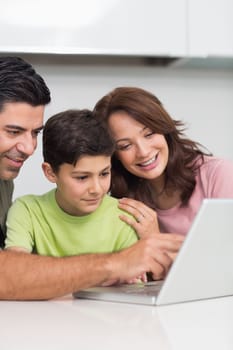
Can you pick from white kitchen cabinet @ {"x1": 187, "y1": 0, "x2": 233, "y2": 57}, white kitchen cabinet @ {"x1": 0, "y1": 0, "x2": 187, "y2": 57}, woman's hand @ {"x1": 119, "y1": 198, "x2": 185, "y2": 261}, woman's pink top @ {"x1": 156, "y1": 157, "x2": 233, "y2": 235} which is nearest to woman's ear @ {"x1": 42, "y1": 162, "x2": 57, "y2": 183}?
woman's hand @ {"x1": 119, "y1": 198, "x2": 185, "y2": 261}

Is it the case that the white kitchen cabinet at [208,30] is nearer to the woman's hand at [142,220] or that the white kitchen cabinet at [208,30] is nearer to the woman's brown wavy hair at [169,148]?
the woman's brown wavy hair at [169,148]

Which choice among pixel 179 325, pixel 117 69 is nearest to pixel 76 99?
pixel 117 69

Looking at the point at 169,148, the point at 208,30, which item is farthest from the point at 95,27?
the point at 169,148

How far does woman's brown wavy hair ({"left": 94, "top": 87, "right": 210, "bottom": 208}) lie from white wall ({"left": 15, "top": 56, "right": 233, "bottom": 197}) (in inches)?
25.4

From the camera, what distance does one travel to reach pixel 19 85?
4.27 feet

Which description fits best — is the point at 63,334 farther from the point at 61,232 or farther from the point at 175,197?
the point at 175,197

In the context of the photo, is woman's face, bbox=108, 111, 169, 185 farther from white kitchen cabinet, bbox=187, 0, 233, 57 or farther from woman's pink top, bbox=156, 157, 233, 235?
white kitchen cabinet, bbox=187, 0, 233, 57

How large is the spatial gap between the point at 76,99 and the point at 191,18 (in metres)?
0.41

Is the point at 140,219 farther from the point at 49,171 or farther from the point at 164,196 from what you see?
the point at 164,196

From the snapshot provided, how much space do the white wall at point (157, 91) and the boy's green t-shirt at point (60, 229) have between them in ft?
2.94

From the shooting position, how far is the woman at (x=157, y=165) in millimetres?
1467

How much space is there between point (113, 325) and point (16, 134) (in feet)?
1.93

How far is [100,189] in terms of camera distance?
1220 mm

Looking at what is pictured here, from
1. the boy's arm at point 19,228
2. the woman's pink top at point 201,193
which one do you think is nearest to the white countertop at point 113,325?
the boy's arm at point 19,228
